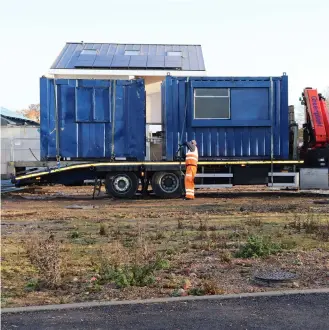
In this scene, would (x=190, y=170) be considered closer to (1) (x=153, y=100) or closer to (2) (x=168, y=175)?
(2) (x=168, y=175)

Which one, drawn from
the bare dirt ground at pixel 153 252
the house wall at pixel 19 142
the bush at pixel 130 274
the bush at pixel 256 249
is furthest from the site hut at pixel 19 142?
the bush at pixel 130 274

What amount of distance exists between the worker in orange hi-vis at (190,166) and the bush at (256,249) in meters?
8.30

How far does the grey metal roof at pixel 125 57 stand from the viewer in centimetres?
1812

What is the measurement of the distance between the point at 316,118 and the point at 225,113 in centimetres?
293

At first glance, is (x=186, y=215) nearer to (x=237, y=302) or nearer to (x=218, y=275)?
(x=218, y=275)

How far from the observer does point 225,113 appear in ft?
53.9

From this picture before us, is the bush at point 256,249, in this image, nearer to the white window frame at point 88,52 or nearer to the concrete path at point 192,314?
the concrete path at point 192,314

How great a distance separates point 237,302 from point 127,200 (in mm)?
11234

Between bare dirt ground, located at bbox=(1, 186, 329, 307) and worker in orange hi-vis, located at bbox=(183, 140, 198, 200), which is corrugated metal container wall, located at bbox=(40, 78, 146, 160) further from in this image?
bare dirt ground, located at bbox=(1, 186, 329, 307)

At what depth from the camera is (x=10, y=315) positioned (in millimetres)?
4977

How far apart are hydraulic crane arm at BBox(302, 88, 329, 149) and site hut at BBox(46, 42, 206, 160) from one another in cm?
378

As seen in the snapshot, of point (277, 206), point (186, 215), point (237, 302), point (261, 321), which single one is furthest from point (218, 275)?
point (277, 206)

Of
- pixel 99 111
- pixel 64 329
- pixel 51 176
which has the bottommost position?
pixel 64 329

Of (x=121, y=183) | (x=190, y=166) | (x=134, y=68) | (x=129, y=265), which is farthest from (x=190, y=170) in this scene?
(x=129, y=265)
